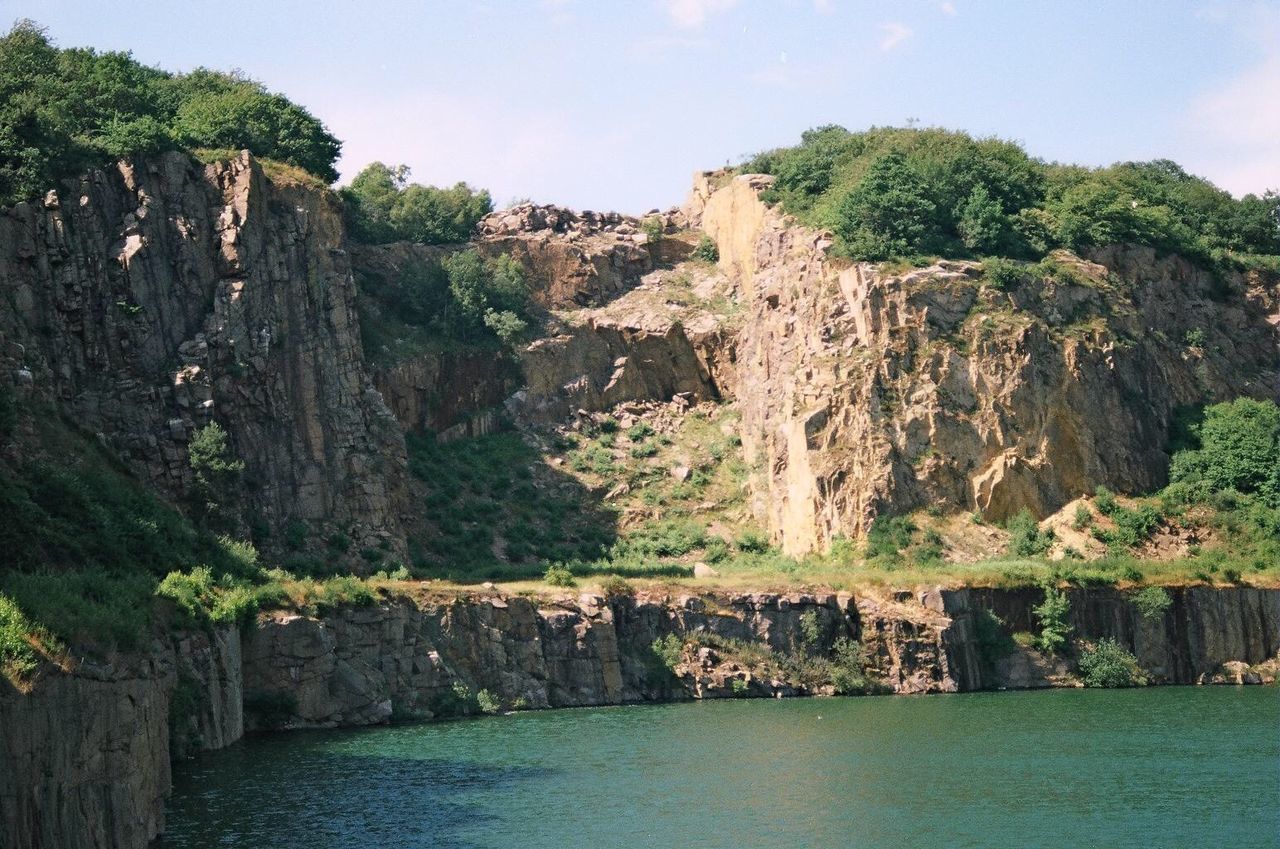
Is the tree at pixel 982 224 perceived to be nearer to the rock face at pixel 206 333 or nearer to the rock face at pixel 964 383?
the rock face at pixel 964 383

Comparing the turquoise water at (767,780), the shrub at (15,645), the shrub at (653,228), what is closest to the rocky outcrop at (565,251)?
the shrub at (653,228)

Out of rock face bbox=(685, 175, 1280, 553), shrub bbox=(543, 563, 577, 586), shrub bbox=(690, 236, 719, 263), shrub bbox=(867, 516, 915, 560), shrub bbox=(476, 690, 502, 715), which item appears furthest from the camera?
shrub bbox=(690, 236, 719, 263)

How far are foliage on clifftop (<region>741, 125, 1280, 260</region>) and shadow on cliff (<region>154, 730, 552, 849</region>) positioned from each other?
32.3 metres

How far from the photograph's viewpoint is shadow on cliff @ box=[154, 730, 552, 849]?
112 feet

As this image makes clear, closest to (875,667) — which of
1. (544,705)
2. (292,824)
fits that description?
(544,705)

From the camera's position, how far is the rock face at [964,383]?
63000 mm

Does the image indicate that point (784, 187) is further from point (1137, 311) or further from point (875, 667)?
point (875, 667)

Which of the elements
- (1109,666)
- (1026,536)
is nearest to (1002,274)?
(1026,536)

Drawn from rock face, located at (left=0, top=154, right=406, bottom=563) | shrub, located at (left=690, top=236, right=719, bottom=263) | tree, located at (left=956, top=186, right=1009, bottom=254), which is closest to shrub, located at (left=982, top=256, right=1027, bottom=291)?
tree, located at (left=956, top=186, right=1009, bottom=254)

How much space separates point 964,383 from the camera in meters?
64.2

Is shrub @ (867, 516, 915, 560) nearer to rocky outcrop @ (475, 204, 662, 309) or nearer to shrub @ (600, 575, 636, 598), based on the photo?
shrub @ (600, 575, 636, 598)

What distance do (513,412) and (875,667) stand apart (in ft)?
69.6

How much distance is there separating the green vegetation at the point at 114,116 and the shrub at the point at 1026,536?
2920 centimetres

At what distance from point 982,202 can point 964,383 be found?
933 centimetres
